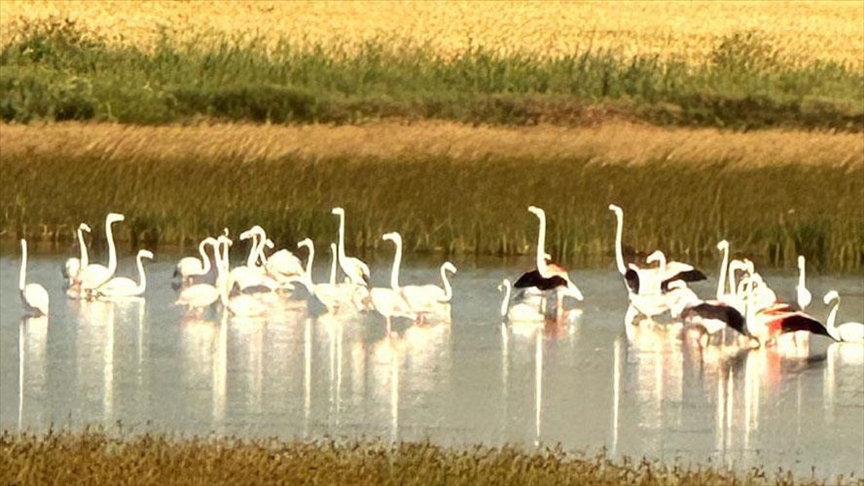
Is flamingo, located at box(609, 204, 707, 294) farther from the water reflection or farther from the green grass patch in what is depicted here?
the water reflection

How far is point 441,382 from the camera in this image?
13.1 meters

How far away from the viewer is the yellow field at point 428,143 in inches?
882

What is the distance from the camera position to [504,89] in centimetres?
2853

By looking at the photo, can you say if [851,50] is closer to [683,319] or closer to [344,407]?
[683,319]

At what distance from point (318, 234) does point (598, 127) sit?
7.63 m

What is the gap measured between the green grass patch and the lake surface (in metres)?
2.06

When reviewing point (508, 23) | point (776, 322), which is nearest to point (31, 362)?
point (776, 322)

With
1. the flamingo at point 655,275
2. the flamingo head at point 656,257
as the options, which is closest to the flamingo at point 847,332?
the flamingo at point 655,275

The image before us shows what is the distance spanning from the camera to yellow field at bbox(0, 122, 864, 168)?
2239 centimetres

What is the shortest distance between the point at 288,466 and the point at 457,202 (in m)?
11.5

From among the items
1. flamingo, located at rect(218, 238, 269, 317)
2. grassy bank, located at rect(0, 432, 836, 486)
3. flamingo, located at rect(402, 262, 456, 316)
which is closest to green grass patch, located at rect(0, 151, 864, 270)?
flamingo, located at rect(218, 238, 269, 317)

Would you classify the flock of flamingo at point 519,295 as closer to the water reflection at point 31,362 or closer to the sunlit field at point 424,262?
the sunlit field at point 424,262

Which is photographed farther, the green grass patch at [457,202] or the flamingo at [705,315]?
the green grass patch at [457,202]

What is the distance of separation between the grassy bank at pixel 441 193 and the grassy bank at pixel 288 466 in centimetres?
951
